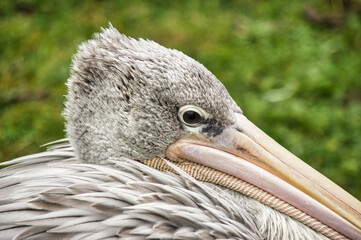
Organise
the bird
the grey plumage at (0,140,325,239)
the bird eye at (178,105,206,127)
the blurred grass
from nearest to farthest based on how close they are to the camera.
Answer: the grey plumage at (0,140,325,239)
the bird
the bird eye at (178,105,206,127)
the blurred grass

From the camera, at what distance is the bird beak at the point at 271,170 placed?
2684mm

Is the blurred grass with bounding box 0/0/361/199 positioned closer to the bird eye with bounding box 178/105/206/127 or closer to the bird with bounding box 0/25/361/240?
the bird with bounding box 0/25/361/240

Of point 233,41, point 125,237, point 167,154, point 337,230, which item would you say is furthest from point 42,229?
point 233,41

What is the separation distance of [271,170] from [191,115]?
50 centimetres

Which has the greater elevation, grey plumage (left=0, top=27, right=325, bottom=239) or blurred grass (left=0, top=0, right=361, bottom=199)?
blurred grass (left=0, top=0, right=361, bottom=199)

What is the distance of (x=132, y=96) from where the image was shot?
106 inches

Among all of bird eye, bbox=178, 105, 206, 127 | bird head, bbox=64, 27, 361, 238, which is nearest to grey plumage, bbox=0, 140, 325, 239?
bird head, bbox=64, 27, 361, 238

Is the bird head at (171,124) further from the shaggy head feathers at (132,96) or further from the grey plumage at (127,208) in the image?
the grey plumage at (127,208)

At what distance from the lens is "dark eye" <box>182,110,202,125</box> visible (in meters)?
2.71

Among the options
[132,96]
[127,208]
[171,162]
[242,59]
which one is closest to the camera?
[127,208]

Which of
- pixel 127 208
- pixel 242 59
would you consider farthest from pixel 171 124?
pixel 242 59

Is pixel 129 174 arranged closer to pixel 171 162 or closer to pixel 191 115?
pixel 171 162

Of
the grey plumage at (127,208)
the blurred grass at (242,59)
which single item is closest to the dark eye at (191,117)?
the grey plumage at (127,208)

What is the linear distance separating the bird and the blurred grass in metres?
2.24
